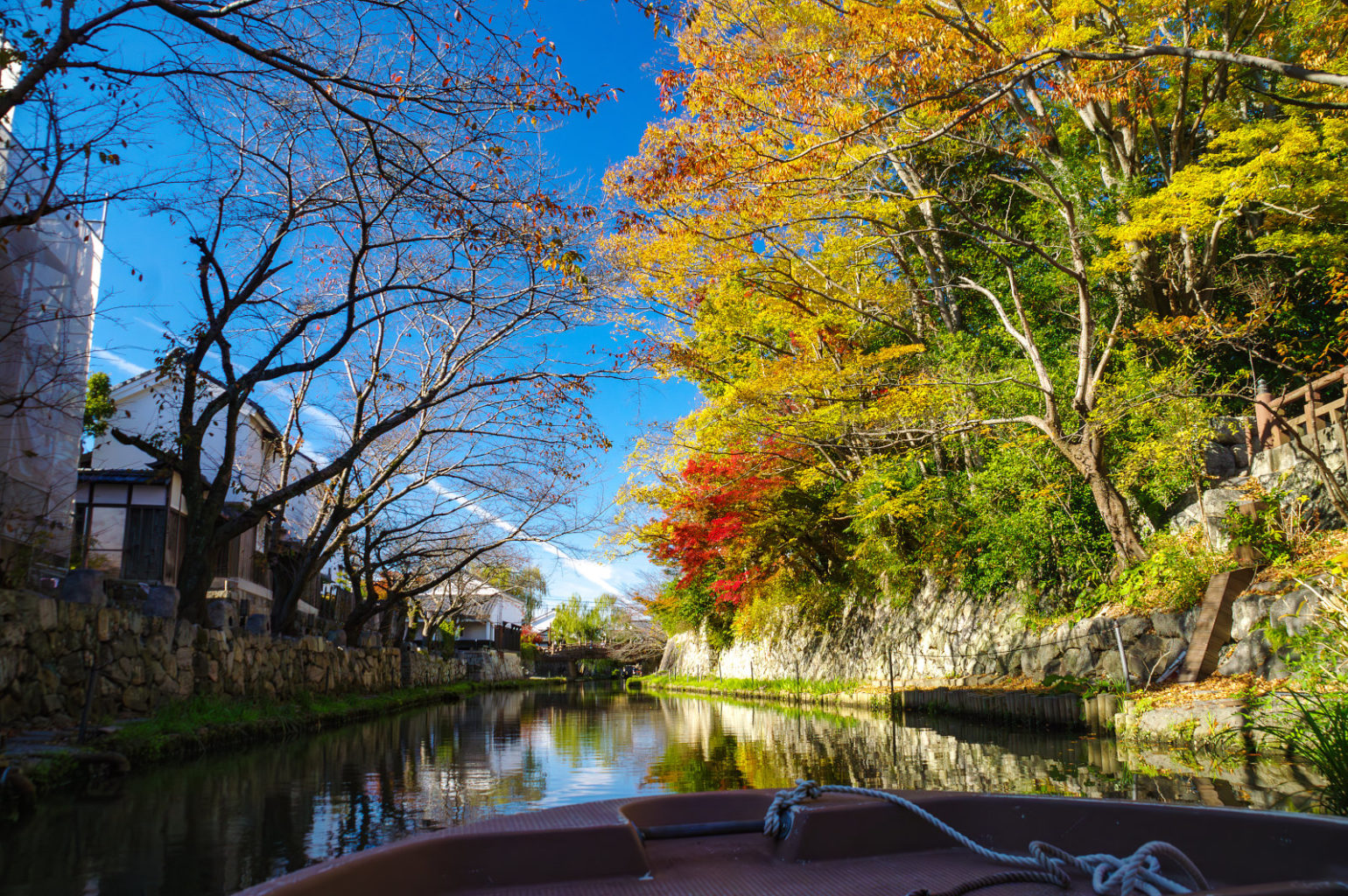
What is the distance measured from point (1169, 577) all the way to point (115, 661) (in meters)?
10.5

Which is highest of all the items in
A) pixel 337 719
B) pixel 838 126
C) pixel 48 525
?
pixel 838 126

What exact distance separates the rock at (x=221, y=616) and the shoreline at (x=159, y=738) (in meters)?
0.92

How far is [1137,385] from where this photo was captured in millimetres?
11047

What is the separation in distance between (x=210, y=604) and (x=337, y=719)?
9.44 ft

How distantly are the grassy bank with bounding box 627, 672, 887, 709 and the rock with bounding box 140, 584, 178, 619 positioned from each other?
10.1 metres

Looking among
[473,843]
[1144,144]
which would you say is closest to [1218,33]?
[1144,144]

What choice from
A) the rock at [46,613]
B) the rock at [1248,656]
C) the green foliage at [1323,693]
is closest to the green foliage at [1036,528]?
the rock at [1248,656]

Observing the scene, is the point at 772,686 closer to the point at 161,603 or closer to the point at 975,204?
the point at 975,204

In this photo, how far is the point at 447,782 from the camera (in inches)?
247

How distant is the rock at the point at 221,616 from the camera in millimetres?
10078

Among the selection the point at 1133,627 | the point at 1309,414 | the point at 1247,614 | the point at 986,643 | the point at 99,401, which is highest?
the point at 99,401

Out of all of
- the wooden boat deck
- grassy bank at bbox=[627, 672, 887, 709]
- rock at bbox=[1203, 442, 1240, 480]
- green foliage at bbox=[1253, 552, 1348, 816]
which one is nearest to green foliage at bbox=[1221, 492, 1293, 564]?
green foliage at bbox=[1253, 552, 1348, 816]

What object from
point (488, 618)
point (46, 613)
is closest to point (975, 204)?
point (46, 613)

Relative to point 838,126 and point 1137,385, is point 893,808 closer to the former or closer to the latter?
point 838,126
